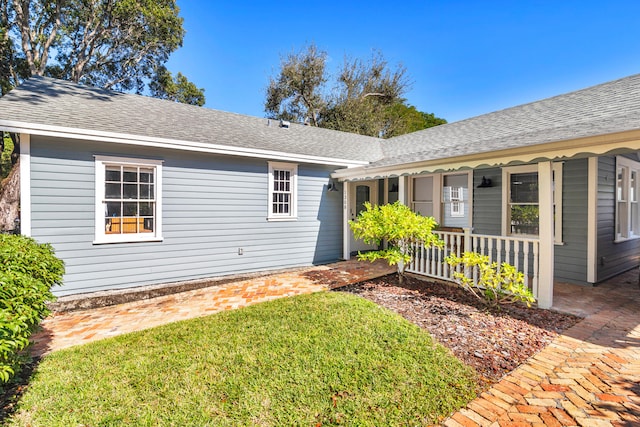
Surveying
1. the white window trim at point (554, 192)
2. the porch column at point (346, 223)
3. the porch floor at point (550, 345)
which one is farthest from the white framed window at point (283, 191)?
the white window trim at point (554, 192)

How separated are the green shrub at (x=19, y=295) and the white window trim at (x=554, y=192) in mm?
8478

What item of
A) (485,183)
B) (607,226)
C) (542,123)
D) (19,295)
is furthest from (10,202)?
(607,226)

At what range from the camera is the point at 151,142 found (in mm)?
5906

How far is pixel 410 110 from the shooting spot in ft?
93.1

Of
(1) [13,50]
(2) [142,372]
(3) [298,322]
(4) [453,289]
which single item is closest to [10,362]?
(2) [142,372]

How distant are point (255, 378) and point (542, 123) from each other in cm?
834

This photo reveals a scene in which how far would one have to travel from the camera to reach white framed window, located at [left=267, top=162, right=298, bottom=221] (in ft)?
25.6

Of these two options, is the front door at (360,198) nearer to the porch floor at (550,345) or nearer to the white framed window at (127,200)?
the porch floor at (550,345)

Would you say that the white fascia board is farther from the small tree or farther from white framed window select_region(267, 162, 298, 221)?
the small tree

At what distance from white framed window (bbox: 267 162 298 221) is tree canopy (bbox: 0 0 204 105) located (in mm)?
14084

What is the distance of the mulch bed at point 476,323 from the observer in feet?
10.9

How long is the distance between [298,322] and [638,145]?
5.11 metres

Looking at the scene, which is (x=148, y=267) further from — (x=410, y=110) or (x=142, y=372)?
(x=410, y=110)

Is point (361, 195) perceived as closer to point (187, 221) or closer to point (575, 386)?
point (187, 221)
